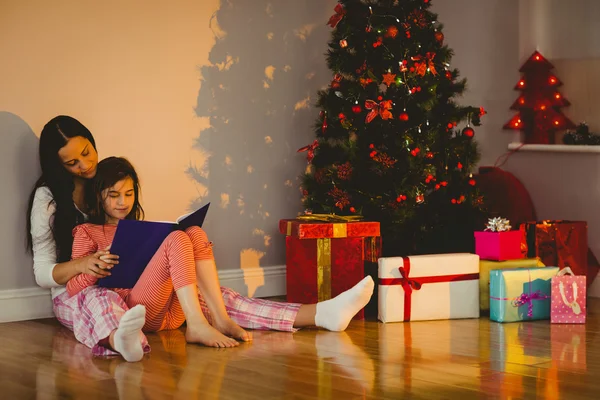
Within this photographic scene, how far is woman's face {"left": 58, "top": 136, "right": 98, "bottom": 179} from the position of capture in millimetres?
3408

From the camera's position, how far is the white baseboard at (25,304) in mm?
3572

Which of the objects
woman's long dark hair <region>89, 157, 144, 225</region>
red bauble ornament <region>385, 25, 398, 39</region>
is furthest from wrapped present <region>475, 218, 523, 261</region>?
woman's long dark hair <region>89, 157, 144, 225</region>

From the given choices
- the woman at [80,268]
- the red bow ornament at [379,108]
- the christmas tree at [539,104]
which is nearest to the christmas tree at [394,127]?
the red bow ornament at [379,108]

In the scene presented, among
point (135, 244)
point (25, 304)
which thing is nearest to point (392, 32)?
point (135, 244)

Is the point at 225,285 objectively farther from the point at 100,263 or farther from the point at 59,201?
the point at 100,263

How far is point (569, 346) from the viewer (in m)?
2.99

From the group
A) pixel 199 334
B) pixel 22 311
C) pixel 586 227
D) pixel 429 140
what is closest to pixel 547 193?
pixel 586 227

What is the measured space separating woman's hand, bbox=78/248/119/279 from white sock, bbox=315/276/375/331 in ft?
2.55

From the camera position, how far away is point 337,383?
2482mm

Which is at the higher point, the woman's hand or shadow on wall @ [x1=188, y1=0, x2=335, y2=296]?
shadow on wall @ [x1=188, y1=0, x2=335, y2=296]

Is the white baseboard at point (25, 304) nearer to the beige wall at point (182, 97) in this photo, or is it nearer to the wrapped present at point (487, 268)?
the beige wall at point (182, 97)

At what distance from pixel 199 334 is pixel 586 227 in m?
1.98

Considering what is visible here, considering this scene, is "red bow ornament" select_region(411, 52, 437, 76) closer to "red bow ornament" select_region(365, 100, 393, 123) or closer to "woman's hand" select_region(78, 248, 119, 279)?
"red bow ornament" select_region(365, 100, 393, 123)

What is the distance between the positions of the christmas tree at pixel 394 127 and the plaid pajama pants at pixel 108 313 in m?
0.70
